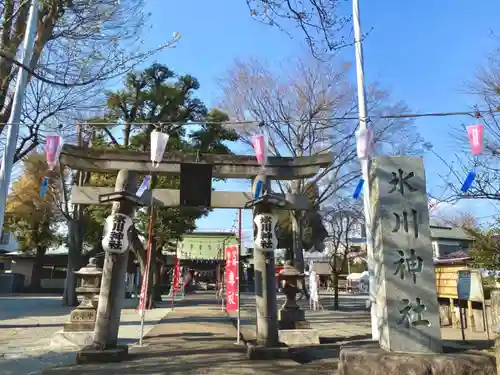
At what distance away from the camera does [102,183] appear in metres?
18.5

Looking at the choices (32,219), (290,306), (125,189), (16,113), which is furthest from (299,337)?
(32,219)

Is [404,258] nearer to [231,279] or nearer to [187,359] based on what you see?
[187,359]

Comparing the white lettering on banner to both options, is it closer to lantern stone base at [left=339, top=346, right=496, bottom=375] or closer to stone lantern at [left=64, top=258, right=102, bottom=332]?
stone lantern at [left=64, top=258, right=102, bottom=332]

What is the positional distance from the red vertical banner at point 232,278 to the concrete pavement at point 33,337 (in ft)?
8.49

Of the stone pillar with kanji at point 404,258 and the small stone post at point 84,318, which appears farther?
the small stone post at point 84,318

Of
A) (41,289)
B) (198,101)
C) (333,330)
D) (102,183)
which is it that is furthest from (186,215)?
(41,289)

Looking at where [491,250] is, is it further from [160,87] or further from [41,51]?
[160,87]

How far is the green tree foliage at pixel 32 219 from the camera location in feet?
90.5

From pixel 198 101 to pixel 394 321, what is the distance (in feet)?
50.1

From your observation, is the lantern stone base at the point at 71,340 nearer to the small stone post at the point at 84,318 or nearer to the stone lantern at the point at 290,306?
the small stone post at the point at 84,318

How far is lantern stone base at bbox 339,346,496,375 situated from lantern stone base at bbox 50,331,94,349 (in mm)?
6783

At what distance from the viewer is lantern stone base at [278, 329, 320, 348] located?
1002 cm

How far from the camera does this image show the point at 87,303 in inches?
399

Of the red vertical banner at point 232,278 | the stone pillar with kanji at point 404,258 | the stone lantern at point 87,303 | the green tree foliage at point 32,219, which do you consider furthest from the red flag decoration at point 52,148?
the green tree foliage at point 32,219
